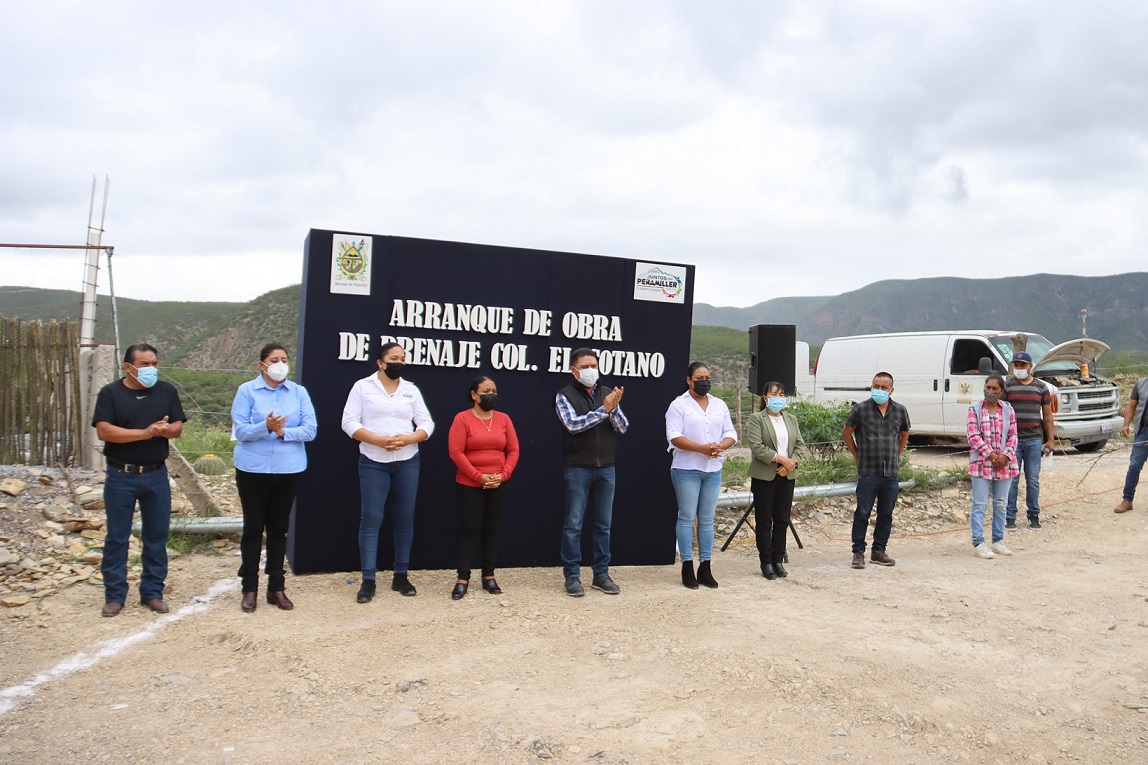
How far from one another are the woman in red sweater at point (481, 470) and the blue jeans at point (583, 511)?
0.49 m

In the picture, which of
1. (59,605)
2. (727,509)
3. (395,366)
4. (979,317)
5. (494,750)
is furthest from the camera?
(979,317)

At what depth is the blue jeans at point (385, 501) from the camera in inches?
237

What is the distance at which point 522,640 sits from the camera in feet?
16.9

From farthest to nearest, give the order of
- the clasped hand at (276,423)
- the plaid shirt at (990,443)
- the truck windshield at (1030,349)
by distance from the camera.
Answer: the truck windshield at (1030,349) < the plaid shirt at (990,443) < the clasped hand at (276,423)

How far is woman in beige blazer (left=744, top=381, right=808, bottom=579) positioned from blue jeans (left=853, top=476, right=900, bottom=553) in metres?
0.78

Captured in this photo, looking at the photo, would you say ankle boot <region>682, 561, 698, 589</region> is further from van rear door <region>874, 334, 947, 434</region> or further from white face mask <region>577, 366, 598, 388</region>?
van rear door <region>874, 334, 947, 434</region>

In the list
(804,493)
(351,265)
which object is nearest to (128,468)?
(351,265)

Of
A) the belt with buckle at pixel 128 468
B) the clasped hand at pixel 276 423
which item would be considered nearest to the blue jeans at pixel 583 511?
the clasped hand at pixel 276 423

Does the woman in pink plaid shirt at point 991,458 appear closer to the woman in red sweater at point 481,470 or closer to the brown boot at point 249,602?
the woman in red sweater at point 481,470

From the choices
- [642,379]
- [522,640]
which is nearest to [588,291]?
[642,379]

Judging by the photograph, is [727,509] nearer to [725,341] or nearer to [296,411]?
[296,411]

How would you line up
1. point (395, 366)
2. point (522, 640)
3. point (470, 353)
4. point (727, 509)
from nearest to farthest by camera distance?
point (522, 640)
point (395, 366)
point (470, 353)
point (727, 509)

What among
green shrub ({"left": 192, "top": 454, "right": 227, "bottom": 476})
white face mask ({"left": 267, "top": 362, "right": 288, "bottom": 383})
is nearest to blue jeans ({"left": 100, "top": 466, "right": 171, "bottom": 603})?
white face mask ({"left": 267, "top": 362, "right": 288, "bottom": 383})

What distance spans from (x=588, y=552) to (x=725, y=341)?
187 feet
